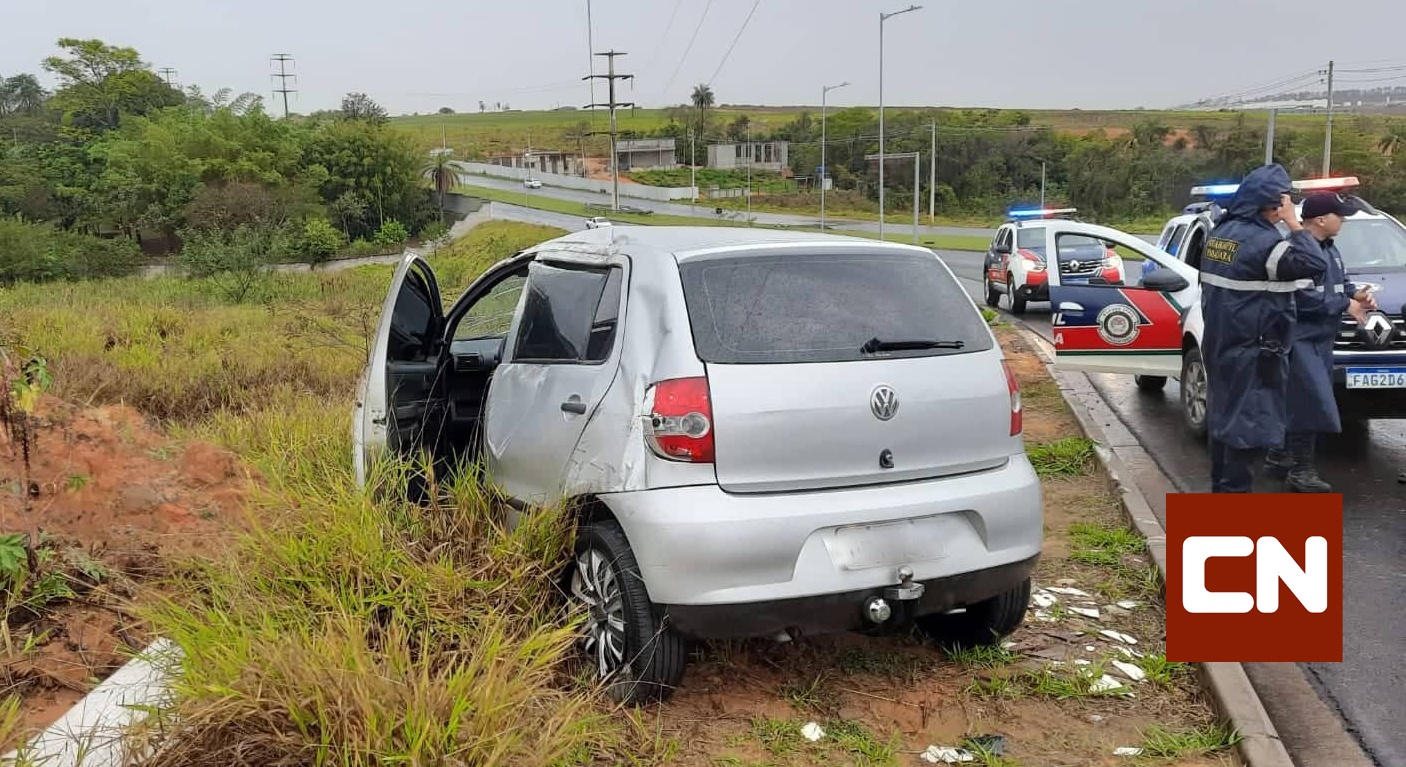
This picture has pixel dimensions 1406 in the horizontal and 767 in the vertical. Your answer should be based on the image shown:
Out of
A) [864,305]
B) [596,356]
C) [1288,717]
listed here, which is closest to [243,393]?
[596,356]

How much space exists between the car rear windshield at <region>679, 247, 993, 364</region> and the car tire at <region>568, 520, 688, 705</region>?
77 centimetres

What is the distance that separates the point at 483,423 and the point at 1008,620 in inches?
98.1

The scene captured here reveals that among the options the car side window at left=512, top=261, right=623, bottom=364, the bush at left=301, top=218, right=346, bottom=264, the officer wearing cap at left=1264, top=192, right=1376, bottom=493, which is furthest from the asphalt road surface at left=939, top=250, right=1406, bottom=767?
the bush at left=301, top=218, right=346, bottom=264

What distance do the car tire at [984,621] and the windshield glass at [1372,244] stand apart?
5451mm

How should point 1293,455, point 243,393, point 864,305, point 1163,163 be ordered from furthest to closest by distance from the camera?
point 1163,163 → point 243,393 → point 1293,455 → point 864,305

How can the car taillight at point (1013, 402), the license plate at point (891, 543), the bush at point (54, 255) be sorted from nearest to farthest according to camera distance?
1. the license plate at point (891, 543)
2. the car taillight at point (1013, 402)
3. the bush at point (54, 255)

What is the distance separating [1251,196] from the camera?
238 inches

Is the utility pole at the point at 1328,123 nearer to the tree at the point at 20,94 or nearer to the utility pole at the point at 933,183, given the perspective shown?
the utility pole at the point at 933,183

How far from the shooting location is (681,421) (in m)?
3.63

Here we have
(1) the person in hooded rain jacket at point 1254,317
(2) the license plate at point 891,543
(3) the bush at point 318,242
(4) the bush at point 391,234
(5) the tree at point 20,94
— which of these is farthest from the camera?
(5) the tree at point 20,94

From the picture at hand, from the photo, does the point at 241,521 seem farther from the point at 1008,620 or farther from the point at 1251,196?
the point at 1251,196

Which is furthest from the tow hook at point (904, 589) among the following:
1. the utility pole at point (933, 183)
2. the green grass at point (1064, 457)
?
the utility pole at point (933, 183)

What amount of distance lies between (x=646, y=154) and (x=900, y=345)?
133 metres

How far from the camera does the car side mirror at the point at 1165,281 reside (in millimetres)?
7955
